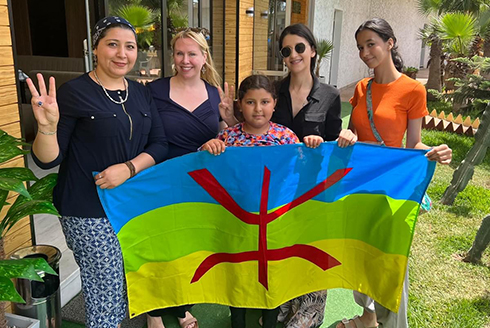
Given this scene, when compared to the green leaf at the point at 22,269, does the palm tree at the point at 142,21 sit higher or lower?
higher

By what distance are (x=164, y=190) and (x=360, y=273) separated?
1.19 meters

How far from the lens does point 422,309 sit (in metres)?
3.12

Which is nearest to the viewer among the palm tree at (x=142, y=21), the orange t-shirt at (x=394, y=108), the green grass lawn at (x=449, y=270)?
the orange t-shirt at (x=394, y=108)

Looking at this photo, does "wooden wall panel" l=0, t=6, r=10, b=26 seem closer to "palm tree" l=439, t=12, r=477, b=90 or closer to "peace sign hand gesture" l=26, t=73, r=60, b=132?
"peace sign hand gesture" l=26, t=73, r=60, b=132

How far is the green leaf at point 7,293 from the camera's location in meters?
1.66

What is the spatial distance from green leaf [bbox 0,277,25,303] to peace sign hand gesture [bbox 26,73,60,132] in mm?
626

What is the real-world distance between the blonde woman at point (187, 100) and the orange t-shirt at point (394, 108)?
858mm

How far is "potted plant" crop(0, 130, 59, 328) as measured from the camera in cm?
169

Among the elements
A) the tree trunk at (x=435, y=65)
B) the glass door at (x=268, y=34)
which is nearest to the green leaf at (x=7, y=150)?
the glass door at (x=268, y=34)

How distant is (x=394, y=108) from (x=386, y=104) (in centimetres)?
5

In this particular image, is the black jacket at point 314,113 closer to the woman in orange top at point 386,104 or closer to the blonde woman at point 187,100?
the woman in orange top at point 386,104

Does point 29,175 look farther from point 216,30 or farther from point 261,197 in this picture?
point 216,30

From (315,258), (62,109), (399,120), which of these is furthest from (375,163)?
(62,109)

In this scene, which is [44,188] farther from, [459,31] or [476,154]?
[459,31]
